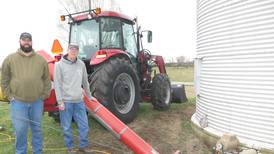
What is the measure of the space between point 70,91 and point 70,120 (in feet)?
1.71

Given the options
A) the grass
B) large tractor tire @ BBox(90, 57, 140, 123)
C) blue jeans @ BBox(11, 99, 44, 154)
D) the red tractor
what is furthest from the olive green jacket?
large tractor tire @ BBox(90, 57, 140, 123)

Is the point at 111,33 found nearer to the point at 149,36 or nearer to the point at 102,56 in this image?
the point at 102,56

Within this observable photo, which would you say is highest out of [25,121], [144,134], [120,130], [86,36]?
[86,36]

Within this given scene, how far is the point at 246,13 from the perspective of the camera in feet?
19.0

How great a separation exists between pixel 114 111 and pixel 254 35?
10.8 ft

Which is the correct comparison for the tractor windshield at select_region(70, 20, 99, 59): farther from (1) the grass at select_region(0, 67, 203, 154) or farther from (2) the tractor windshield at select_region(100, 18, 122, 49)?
(1) the grass at select_region(0, 67, 203, 154)

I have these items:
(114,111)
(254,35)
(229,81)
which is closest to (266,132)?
(229,81)

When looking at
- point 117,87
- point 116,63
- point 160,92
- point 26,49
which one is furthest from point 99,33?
point 26,49

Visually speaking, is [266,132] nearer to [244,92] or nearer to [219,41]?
[244,92]

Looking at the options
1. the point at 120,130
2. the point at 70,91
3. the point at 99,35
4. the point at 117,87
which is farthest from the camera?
the point at 99,35

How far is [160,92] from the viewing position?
31.2 ft

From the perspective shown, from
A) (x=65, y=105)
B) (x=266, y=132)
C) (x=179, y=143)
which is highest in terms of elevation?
(x=65, y=105)

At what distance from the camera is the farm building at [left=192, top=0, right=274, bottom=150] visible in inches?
217

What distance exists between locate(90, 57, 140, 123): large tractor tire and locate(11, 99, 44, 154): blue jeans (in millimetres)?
1742
